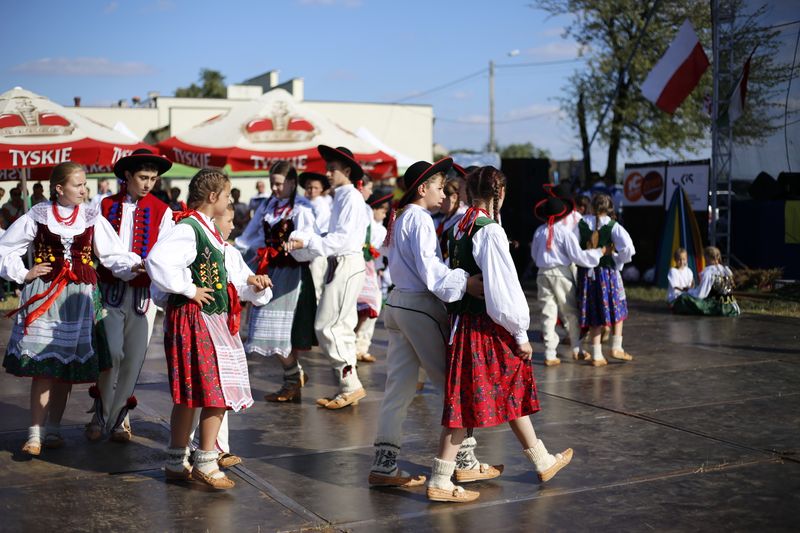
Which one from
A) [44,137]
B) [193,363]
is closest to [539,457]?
[193,363]

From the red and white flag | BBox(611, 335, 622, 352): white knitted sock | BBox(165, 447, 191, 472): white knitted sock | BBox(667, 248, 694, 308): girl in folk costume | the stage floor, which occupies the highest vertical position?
the red and white flag

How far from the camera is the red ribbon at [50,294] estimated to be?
18.3 ft

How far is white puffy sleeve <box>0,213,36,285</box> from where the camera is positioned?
18.1ft

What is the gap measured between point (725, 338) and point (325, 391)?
5089 mm

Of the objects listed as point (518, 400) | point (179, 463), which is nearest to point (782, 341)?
point (518, 400)

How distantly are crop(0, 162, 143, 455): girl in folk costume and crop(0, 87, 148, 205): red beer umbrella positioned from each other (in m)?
4.88

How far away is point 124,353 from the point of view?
6031 millimetres

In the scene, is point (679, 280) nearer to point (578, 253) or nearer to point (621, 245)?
point (621, 245)

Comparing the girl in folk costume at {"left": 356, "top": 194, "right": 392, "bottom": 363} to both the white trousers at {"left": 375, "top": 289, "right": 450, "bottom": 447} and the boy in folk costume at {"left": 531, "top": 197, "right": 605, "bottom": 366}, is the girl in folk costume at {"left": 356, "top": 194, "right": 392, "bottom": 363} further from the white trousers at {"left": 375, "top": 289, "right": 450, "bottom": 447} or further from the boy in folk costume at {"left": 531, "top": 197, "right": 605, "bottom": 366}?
the white trousers at {"left": 375, "top": 289, "right": 450, "bottom": 447}

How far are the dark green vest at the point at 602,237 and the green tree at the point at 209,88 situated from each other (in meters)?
52.0

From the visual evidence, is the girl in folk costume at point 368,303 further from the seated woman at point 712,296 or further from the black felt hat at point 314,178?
the seated woman at point 712,296

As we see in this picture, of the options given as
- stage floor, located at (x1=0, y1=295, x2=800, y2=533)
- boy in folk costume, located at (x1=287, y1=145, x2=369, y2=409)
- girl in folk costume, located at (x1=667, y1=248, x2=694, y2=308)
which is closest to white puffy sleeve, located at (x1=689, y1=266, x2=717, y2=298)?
girl in folk costume, located at (x1=667, y1=248, x2=694, y2=308)

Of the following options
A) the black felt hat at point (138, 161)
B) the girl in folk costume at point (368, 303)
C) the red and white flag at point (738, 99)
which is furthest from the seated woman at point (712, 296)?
the black felt hat at point (138, 161)

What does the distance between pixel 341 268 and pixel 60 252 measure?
2359mm
